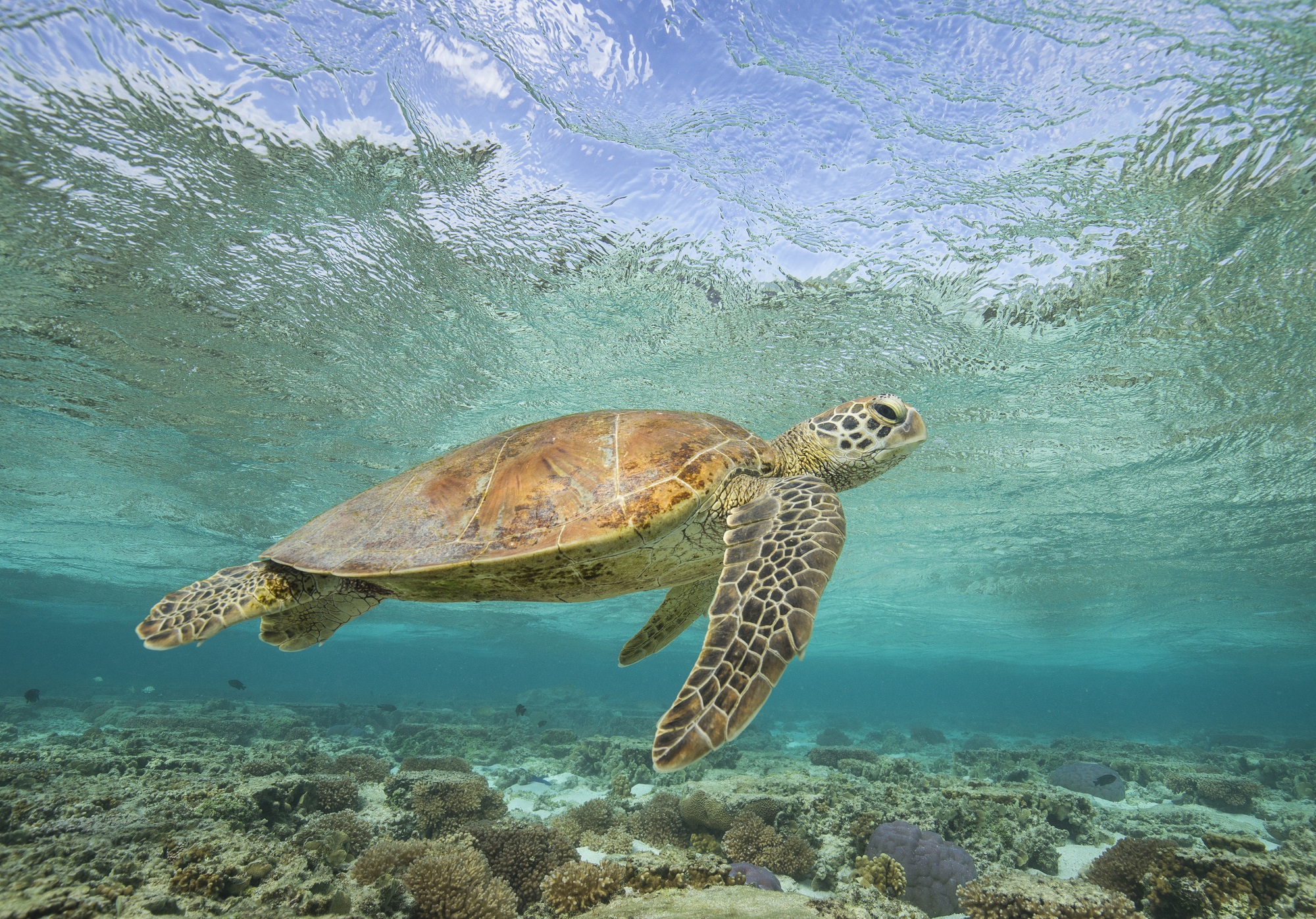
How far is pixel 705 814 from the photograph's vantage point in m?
6.07

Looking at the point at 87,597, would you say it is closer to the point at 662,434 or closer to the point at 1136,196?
the point at 662,434

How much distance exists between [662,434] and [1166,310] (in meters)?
9.31

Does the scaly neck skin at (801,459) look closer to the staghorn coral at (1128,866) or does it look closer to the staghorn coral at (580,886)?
the staghorn coral at (580,886)

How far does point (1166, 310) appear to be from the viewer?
811 cm

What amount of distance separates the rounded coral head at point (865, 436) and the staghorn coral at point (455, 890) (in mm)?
3727

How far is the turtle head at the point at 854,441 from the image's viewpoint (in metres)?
3.89

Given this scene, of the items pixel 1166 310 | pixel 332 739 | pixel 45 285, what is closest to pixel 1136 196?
pixel 1166 310

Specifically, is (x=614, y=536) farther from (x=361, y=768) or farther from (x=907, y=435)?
(x=361, y=768)

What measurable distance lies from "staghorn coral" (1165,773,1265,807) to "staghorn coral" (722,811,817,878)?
34.4 feet

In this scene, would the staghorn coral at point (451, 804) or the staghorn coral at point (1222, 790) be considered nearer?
the staghorn coral at point (451, 804)

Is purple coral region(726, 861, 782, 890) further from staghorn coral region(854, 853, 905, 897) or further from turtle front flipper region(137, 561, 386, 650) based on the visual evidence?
turtle front flipper region(137, 561, 386, 650)

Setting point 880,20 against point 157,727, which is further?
point 157,727

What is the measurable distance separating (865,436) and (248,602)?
4615 mm

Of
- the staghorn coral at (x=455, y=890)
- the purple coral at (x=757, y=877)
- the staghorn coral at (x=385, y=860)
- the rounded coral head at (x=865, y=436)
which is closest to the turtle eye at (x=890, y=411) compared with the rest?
the rounded coral head at (x=865, y=436)
